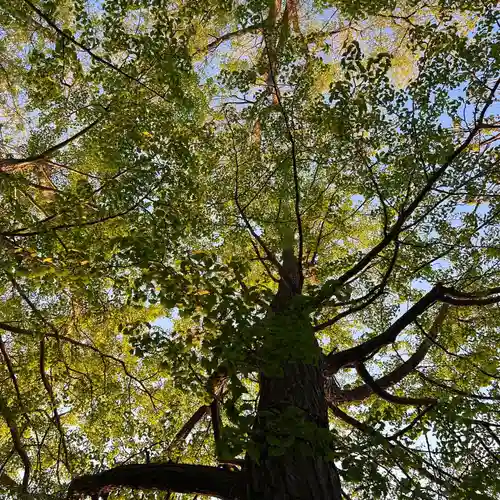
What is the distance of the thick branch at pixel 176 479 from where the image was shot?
124 inches

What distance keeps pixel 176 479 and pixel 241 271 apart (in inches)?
67.7

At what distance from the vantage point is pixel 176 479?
3.22 meters

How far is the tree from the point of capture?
2672 mm

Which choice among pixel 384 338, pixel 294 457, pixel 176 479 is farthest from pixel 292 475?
pixel 384 338

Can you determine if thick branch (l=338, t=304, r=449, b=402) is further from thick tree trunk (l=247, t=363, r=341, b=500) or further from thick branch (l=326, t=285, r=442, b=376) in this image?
thick tree trunk (l=247, t=363, r=341, b=500)

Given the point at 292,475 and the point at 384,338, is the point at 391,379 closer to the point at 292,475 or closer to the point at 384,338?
the point at 384,338

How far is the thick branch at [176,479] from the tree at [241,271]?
0.01m

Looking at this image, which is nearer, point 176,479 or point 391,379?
point 176,479

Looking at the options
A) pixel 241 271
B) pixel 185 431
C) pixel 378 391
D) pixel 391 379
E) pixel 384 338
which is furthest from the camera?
pixel 185 431

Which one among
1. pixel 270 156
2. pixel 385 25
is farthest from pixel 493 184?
pixel 385 25

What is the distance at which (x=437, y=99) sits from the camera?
15.3 ft

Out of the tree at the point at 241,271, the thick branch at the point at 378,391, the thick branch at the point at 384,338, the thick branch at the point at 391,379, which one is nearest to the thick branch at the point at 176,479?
the tree at the point at 241,271

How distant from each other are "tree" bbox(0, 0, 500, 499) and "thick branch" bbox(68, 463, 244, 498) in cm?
1

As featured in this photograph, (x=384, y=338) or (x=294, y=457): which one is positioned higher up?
(x=384, y=338)
